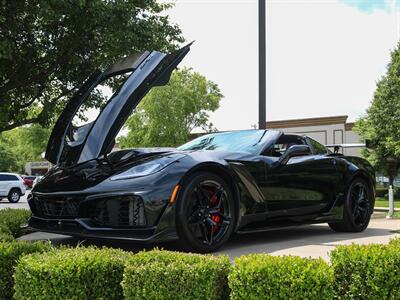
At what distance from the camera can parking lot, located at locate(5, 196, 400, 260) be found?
4.79 meters

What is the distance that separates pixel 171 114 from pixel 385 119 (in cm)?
1912

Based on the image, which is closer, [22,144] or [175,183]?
[175,183]

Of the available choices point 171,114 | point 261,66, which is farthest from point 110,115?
point 171,114

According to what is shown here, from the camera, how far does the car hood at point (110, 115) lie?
16.8 ft

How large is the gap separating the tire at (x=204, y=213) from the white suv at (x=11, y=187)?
24502mm

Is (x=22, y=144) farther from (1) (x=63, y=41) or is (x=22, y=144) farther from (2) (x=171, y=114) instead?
(1) (x=63, y=41)

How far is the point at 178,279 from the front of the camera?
2.93 m

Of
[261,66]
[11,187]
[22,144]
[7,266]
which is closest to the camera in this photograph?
[7,266]

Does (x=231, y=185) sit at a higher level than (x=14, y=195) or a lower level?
higher

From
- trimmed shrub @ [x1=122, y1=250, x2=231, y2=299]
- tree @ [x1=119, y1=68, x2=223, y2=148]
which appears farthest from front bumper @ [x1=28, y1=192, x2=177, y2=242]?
→ tree @ [x1=119, y1=68, x2=223, y2=148]

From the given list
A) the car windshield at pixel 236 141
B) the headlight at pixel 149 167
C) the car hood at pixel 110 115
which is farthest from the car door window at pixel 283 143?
the car hood at pixel 110 115

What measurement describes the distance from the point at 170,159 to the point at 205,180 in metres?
0.37

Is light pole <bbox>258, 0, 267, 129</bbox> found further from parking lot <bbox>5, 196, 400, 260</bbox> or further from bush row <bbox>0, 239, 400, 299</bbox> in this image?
bush row <bbox>0, 239, 400, 299</bbox>

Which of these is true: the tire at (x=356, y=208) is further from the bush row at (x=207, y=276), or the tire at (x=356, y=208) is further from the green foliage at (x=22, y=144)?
the green foliage at (x=22, y=144)
